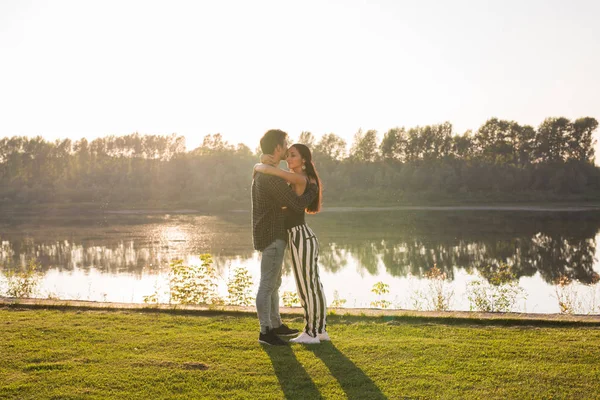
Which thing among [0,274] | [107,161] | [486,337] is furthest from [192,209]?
[486,337]

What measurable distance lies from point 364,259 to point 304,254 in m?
16.5

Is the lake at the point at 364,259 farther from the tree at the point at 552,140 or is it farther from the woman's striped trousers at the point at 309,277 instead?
the tree at the point at 552,140

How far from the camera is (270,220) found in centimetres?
523

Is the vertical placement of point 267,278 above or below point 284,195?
below

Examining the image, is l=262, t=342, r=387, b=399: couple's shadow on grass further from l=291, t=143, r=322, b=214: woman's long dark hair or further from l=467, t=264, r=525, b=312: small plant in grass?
l=467, t=264, r=525, b=312: small plant in grass

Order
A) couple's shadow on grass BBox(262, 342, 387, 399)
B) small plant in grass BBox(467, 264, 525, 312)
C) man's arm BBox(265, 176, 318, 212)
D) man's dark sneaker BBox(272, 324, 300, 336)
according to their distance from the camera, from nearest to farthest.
Answer: couple's shadow on grass BBox(262, 342, 387, 399) < man's arm BBox(265, 176, 318, 212) < man's dark sneaker BBox(272, 324, 300, 336) < small plant in grass BBox(467, 264, 525, 312)

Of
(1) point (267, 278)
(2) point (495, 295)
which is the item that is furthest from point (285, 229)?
(2) point (495, 295)

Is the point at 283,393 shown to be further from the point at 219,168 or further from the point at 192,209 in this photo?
the point at 219,168

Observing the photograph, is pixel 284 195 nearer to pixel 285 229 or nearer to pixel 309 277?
pixel 285 229

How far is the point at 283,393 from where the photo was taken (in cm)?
392

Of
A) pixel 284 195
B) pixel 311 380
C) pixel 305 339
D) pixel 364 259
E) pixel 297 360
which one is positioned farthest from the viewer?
pixel 364 259

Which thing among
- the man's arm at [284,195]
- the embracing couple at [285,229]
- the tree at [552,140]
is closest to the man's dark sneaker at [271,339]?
the embracing couple at [285,229]

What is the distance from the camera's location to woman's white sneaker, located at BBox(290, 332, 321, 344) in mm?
5152

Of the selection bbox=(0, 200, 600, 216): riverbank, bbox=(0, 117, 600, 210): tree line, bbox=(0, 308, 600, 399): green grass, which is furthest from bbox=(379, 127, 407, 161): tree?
bbox=(0, 308, 600, 399): green grass
